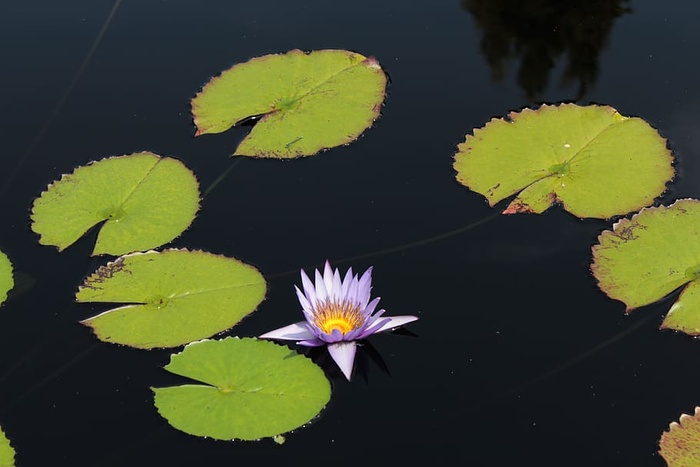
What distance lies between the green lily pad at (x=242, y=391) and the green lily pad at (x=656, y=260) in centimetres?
135

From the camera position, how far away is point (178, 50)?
19.3 ft

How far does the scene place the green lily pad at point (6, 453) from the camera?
3.61m

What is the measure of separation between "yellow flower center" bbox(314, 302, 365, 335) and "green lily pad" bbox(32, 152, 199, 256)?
0.93m

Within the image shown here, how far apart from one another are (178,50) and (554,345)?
3.14m

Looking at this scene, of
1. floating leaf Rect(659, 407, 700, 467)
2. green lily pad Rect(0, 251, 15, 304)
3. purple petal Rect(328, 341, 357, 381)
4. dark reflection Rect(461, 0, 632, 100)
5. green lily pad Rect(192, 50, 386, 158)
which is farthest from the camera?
dark reflection Rect(461, 0, 632, 100)

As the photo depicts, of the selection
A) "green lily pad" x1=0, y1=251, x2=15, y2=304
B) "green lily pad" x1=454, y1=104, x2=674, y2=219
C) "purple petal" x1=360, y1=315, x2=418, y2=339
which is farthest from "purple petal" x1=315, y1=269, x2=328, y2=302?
"green lily pad" x1=0, y1=251, x2=15, y2=304

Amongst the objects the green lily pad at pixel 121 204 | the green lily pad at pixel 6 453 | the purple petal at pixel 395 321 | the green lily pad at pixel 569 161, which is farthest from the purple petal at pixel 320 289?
the green lily pad at pixel 6 453

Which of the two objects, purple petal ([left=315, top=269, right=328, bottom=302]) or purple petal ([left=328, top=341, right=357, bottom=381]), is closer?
purple petal ([left=328, top=341, right=357, bottom=381])

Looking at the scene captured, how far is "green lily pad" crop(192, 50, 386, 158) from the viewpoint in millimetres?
4992

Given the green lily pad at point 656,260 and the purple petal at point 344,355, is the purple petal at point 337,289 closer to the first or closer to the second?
the purple petal at point 344,355

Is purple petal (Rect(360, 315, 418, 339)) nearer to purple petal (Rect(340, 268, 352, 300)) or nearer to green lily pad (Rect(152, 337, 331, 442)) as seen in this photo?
purple petal (Rect(340, 268, 352, 300))

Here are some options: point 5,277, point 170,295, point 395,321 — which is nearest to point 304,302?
point 395,321

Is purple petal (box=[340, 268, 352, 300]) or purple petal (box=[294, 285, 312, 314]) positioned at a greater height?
purple petal (box=[340, 268, 352, 300])

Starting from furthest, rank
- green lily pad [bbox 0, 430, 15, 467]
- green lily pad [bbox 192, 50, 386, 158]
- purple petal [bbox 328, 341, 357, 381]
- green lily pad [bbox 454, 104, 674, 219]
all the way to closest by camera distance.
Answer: green lily pad [bbox 192, 50, 386, 158] < green lily pad [bbox 454, 104, 674, 219] < purple petal [bbox 328, 341, 357, 381] < green lily pad [bbox 0, 430, 15, 467]
